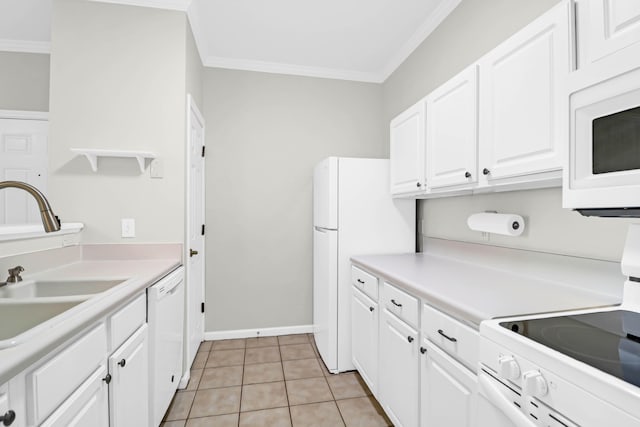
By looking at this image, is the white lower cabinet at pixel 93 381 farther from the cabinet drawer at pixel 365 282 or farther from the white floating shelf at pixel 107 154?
the cabinet drawer at pixel 365 282

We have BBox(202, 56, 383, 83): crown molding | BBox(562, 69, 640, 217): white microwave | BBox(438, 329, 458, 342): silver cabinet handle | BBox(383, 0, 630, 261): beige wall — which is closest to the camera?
BBox(562, 69, 640, 217): white microwave

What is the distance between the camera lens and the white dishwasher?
162 centimetres

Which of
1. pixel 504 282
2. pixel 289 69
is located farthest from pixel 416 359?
Answer: pixel 289 69

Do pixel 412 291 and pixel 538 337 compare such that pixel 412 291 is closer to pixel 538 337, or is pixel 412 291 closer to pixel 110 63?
pixel 538 337

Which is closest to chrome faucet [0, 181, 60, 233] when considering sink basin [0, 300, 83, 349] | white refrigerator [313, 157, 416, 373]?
sink basin [0, 300, 83, 349]

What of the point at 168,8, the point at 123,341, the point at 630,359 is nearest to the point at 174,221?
the point at 123,341

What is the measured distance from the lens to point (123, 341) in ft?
4.32

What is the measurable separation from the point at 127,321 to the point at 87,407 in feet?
1.20

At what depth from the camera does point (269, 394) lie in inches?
85.4

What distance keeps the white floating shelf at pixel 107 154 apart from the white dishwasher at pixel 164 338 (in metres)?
0.78

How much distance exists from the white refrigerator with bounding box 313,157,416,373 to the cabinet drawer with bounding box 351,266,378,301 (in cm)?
12

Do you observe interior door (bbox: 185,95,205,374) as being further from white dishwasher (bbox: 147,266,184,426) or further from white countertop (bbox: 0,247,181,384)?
white countertop (bbox: 0,247,181,384)

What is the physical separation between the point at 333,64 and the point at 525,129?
7.64ft

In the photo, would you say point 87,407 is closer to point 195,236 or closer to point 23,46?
point 195,236
